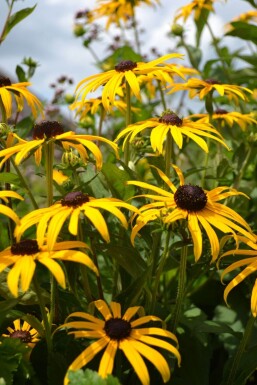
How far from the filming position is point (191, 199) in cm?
101

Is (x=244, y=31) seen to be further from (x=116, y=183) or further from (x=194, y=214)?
(x=194, y=214)

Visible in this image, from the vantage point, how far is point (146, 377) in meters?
0.81

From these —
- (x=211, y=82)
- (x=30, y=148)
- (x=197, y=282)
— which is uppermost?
(x=211, y=82)

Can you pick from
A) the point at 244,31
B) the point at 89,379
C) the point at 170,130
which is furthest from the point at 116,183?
the point at 244,31

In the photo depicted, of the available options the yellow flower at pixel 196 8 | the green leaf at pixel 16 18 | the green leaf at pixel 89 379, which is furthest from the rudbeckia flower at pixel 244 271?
the yellow flower at pixel 196 8

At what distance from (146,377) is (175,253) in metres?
0.64

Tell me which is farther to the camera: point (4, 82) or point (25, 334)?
point (4, 82)

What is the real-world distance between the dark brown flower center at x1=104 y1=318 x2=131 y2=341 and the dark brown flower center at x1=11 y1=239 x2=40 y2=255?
0.16 metres

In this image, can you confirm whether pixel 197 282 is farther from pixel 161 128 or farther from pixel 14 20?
pixel 14 20

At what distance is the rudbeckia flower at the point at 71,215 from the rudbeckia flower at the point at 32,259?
0.02 metres

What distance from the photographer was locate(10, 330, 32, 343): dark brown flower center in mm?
1102

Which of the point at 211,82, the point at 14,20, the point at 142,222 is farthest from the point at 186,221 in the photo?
the point at 14,20

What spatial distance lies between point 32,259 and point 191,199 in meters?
0.30

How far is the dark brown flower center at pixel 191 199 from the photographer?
1010 mm
